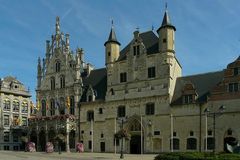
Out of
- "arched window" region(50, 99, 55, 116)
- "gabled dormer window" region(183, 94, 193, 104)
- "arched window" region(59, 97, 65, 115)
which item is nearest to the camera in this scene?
"gabled dormer window" region(183, 94, 193, 104)

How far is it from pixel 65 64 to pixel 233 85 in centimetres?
3098

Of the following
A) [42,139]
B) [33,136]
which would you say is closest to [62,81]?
[42,139]

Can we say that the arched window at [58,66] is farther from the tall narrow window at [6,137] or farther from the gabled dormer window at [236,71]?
the gabled dormer window at [236,71]

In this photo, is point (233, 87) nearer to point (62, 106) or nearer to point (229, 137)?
point (229, 137)

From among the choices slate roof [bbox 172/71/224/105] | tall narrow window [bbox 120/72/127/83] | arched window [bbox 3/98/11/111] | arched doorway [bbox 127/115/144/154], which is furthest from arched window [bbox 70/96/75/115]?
slate roof [bbox 172/71/224/105]

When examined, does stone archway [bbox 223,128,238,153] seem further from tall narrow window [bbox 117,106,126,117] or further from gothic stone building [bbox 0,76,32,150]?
gothic stone building [bbox 0,76,32,150]

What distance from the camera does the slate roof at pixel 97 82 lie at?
217 feet

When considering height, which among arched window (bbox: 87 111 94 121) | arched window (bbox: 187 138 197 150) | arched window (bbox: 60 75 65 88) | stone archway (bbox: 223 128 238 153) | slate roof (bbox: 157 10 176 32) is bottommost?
arched window (bbox: 187 138 197 150)

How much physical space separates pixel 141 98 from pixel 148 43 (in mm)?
9007

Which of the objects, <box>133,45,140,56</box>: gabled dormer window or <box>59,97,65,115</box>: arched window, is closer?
<box>133,45,140,56</box>: gabled dormer window

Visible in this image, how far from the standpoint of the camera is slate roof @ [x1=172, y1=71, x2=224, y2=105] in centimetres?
5434

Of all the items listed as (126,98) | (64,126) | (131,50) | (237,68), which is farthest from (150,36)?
(64,126)

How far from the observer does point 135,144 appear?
59.9 meters

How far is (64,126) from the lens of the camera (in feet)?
213
